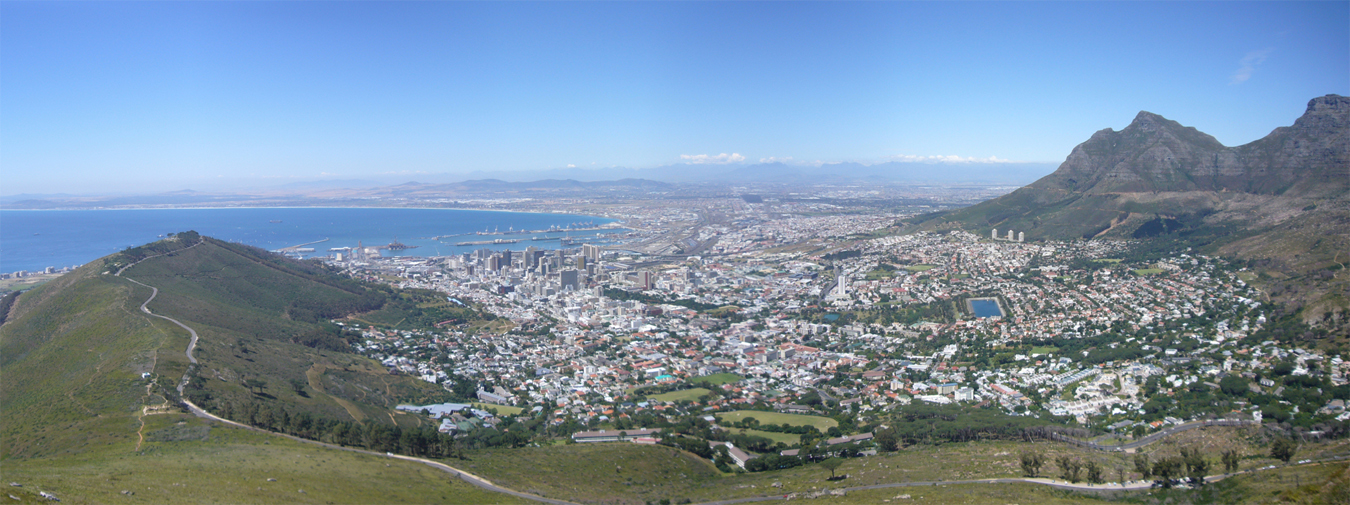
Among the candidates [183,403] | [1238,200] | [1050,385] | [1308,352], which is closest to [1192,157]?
[1238,200]

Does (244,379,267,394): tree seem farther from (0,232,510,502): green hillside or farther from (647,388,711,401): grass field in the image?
(647,388,711,401): grass field

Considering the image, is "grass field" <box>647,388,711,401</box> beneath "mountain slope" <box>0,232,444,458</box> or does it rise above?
beneath

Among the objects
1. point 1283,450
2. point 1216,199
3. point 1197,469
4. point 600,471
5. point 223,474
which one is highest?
point 1216,199

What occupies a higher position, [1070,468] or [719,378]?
[1070,468]

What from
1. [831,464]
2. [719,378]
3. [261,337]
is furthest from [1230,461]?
[261,337]

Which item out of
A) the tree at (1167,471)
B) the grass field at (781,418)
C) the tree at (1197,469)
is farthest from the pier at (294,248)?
the tree at (1197,469)

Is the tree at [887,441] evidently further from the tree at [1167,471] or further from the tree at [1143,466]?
the tree at [1167,471]

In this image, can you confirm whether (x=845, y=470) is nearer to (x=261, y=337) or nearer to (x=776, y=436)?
(x=776, y=436)

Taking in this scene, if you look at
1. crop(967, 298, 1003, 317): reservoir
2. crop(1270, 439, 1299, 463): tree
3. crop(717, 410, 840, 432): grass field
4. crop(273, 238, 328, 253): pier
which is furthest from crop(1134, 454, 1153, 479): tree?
crop(273, 238, 328, 253): pier
